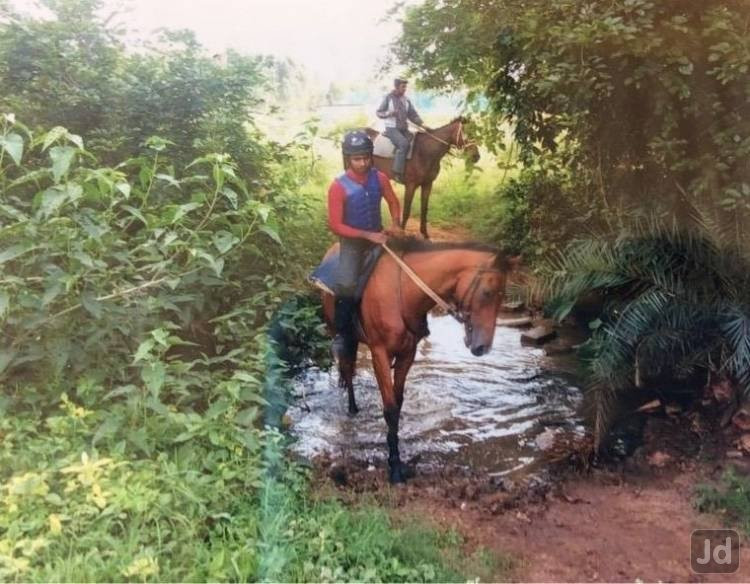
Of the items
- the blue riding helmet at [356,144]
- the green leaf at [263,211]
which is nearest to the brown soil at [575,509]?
the blue riding helmet at [356,144]

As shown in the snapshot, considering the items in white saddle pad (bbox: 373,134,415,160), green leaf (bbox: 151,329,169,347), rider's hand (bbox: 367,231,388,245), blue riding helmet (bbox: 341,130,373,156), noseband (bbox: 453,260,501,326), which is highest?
white saddle pad (bbox: 373,134,415,160)

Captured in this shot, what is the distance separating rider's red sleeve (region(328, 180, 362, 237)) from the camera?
3.39 m

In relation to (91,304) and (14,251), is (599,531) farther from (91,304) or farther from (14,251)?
(14,251)

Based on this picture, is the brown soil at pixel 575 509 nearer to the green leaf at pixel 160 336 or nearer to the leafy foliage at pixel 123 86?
the green leaf at pixel 160 336

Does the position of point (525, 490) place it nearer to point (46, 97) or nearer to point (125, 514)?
point (125, 514)

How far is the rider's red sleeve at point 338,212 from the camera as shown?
339 centimetres

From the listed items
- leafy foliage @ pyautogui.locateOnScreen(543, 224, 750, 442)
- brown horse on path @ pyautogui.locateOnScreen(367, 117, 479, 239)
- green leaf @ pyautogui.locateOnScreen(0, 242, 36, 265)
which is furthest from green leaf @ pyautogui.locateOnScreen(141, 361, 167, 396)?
leafy foliage @ pyautogui.locateOnScreen(543, 224, 750, 442)

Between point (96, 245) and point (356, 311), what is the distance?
1.32 metres

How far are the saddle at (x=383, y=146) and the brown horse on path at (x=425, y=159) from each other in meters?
0.02

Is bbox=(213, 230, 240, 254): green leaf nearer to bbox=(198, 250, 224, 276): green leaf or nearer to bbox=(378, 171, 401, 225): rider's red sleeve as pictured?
bbox=(198, 250, 224, 276): green leaf

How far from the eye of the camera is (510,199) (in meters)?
4.81

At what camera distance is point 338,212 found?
3.42 meters

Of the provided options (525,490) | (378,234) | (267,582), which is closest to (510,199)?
(378,234)

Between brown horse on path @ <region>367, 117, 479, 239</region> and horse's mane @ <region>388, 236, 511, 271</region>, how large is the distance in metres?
0.31
